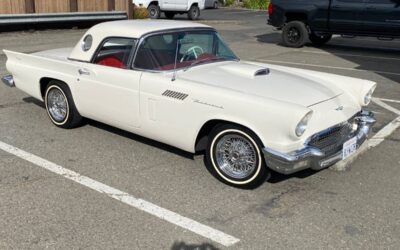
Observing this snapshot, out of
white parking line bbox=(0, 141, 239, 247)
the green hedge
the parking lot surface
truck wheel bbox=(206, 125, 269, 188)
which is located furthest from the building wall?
the green hedge

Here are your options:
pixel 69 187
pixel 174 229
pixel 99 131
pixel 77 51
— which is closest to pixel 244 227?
pixel 174 229

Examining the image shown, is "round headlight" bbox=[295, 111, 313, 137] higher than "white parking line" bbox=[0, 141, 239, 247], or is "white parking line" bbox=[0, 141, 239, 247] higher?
"round headlight" bbox=[295, 111, 313, 137]

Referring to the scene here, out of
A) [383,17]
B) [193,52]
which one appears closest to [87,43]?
[193,52]

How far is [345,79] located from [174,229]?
2.68 meters

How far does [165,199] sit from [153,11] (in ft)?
65.3

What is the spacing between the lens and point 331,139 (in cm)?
408

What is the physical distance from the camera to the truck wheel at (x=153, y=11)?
73.9 feet

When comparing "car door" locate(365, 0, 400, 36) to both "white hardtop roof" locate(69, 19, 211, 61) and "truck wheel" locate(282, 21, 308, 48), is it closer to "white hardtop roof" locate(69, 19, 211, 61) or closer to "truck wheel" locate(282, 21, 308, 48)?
"truck wheel" locate(282, 21, 308, 48)

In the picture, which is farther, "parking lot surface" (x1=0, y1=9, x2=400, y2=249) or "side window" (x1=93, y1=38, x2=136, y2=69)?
"side window" (x1=93, y1=38, x2=136, y2=69)

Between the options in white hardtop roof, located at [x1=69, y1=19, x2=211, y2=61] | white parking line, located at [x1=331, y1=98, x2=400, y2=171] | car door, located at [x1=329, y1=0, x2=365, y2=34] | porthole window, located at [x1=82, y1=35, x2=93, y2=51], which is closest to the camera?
white parking line, located at [x1=331, y1=98, x2=400, y2=171]

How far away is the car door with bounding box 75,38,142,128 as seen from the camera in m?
4.67

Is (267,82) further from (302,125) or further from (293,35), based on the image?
(293,35)

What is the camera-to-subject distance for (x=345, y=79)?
16.3ft

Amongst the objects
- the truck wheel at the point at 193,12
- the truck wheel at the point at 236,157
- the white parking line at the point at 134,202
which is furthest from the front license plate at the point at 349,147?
the truck wheel at the point at 193,12
